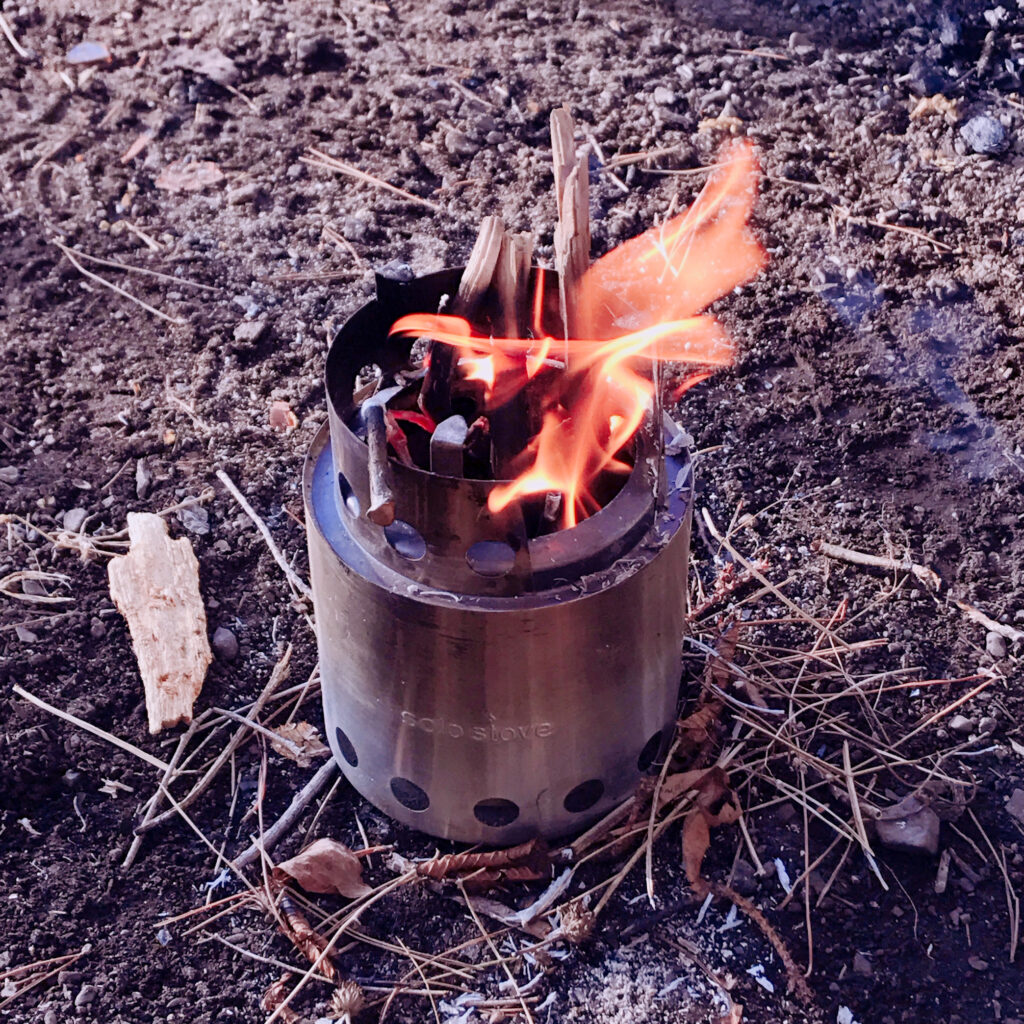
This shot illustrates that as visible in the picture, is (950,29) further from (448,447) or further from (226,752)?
(226,752)

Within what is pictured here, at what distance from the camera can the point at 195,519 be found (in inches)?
148

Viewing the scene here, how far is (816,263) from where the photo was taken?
4.70 metres

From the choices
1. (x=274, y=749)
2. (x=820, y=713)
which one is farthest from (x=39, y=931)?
(x=820, y=713)

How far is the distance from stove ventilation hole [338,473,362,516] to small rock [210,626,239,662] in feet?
3.63

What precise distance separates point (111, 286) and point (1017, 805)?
13.1 ft

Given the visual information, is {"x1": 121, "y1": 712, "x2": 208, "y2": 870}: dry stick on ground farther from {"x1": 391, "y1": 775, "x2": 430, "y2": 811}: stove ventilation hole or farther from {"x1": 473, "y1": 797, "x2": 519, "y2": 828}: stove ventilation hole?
{"x1": 473, "y1": 797, "x2": 519, "y2": 828}: stove ventilation hole

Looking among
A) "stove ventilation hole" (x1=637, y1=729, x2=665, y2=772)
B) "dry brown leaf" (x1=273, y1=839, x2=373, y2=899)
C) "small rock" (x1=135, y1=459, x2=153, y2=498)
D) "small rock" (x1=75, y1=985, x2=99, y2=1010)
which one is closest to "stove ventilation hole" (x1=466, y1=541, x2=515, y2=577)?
"stove ventilation hole" (x1=637, y1=729, x2=665, y2=772)

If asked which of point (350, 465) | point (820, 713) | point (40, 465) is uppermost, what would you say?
point (350, 465)

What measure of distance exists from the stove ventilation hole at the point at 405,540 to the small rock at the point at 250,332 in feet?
7.75

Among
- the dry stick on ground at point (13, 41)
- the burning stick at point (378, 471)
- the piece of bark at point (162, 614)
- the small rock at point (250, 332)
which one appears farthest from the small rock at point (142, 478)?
the dry stick on ground at point (13, 41)

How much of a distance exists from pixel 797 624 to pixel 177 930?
1.95m

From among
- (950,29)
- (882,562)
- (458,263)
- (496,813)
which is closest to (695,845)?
(496,813)

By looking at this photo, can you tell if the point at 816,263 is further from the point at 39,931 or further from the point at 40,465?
the point at 39,931

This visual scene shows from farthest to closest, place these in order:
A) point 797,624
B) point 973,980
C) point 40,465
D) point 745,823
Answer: point 40,465 < point 797,624 < point 745,823 < point 973,980
